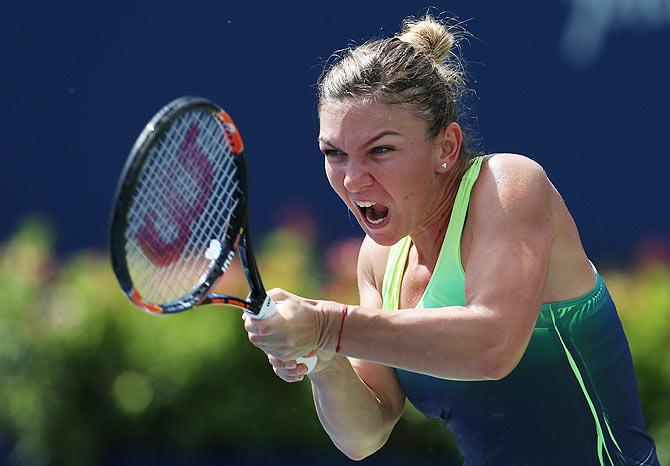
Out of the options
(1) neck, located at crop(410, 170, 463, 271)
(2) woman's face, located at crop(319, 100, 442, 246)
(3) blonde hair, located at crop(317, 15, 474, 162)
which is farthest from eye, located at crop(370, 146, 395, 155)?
(1) neck, located at crop(410, 170, 463, 271)

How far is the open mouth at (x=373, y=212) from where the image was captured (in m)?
2.68

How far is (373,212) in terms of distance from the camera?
274 cm

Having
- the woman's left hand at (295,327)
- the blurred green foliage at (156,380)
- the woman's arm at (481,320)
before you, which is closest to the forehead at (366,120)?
the woman's arm at (481,320)

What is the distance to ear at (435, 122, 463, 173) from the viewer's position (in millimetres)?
2727

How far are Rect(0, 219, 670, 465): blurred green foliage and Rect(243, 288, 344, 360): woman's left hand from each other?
2.37m

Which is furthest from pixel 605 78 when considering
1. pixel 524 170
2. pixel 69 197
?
pixel 524 170

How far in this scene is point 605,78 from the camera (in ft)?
18.3

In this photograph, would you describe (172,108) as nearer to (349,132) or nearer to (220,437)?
(349,132)

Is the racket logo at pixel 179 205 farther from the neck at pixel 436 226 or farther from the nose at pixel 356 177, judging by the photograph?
the neck at pixel 436 226

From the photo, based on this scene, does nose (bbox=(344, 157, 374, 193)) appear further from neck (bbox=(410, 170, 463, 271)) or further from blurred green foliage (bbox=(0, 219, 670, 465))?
blurred green foliage (bbox=(0, 219, 670, 465))

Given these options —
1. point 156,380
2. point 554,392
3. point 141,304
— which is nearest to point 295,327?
point 141,304

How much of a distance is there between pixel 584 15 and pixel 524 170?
320 cm

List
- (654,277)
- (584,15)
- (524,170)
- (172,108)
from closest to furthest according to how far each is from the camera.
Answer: (172,108) → (524,170) → (654,277) → (584,15)

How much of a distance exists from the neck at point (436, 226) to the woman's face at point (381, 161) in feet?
0.19
